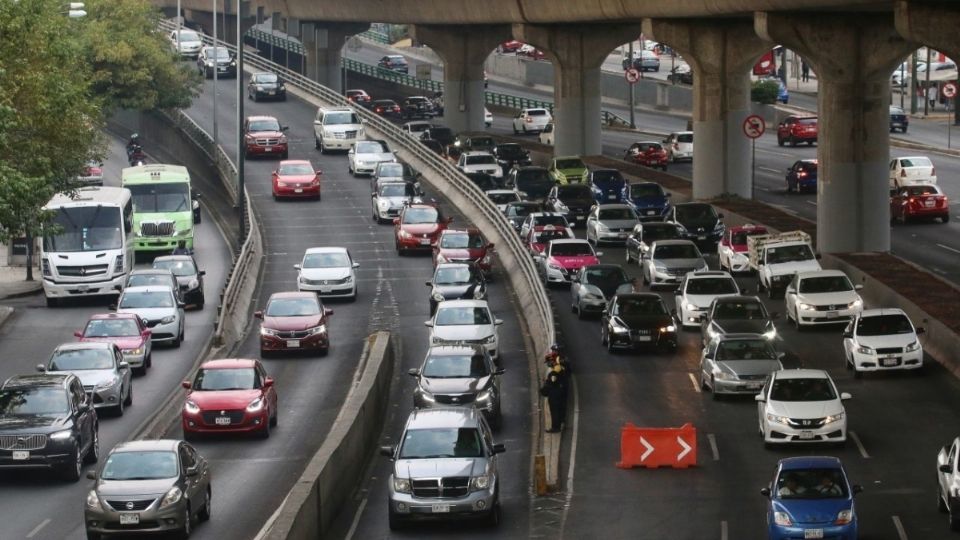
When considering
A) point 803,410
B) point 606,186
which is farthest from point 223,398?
point 606,186

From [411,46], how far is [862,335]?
445 ft

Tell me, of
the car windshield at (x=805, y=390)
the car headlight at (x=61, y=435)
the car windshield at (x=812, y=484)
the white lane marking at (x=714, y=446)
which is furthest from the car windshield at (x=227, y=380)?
the car windshield at (x=812, y=484)

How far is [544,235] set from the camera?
58094mm

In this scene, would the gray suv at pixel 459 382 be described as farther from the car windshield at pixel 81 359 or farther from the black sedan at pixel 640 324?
the black sedan at pixel 640 324

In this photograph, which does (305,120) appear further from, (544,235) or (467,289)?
(467,289)

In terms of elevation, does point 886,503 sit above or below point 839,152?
below

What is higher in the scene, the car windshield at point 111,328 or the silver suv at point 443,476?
the car windshield at point 111,328

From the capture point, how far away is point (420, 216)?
204ft

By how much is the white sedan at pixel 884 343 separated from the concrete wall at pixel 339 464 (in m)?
9.93

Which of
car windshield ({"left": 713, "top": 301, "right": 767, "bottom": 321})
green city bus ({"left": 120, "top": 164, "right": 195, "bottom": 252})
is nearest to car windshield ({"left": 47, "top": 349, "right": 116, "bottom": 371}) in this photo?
car windshield ({"left": 713, "top": 301, "right": 767, "bottom": 321})

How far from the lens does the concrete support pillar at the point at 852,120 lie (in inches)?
2126

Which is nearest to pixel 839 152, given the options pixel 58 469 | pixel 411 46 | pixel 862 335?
pixel 862 335

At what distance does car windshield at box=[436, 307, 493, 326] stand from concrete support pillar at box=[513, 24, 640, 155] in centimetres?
4315

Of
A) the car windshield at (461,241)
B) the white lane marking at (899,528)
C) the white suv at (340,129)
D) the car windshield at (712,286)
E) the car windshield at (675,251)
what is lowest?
the white lane marking at (899,528)
